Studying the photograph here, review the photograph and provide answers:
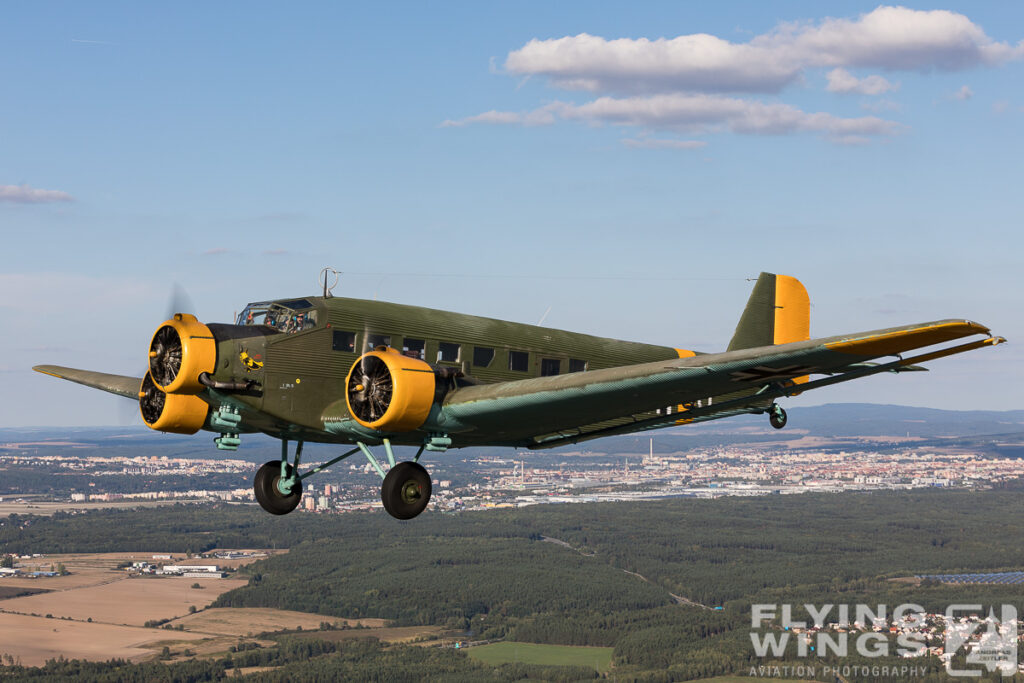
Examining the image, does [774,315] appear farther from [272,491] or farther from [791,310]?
[272,491]

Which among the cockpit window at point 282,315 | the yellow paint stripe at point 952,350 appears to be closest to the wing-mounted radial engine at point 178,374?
the cockpit window at point 282,315

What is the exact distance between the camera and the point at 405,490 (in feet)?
90.0

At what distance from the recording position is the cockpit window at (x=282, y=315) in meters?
28.7

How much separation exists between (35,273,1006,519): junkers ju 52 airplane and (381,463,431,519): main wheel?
1.5 inches

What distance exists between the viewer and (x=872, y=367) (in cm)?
2478

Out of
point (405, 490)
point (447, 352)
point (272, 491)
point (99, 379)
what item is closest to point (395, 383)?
point (405, 490)

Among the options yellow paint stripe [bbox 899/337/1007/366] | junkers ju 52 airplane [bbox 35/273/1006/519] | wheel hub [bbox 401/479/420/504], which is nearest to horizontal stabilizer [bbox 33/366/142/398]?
Answer: junkers ju 52 airplane [bbox 35/273/1006/519]

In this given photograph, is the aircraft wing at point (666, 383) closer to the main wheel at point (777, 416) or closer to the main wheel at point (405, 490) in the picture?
the main wheel at point (405, 490)

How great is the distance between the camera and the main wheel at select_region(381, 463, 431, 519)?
27.2m

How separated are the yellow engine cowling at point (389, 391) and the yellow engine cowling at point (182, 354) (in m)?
3.65

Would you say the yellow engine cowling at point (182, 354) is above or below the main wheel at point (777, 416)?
above

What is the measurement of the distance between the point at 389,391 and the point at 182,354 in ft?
17.6

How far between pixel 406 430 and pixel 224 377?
4.89m

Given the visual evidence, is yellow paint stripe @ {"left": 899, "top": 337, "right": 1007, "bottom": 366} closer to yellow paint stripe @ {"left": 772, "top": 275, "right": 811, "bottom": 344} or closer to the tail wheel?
the tail wheel
